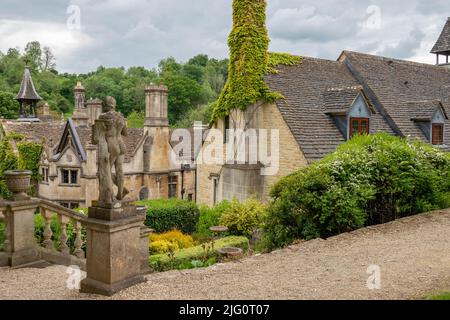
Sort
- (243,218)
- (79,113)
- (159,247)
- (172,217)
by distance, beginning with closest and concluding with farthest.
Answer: (159,247)
(243,218)
(172,217)
(79,113)

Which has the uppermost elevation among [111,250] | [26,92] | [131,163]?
[26,92]

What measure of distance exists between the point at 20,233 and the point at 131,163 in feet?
69.0

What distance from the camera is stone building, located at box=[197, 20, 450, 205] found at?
17.3 metres

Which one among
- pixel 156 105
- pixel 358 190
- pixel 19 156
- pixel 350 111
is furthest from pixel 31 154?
pixel 358 190

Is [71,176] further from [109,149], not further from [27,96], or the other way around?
[109,149]

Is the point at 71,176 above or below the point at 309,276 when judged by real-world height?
above

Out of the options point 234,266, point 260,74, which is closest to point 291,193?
point 234,266

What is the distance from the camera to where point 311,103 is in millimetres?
18672

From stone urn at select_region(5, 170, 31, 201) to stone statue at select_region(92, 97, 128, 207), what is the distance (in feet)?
9.02

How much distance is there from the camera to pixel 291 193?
380 inches

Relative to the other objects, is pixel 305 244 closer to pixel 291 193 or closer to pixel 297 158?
pixel 291 193

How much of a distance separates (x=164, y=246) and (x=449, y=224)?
8.89 m

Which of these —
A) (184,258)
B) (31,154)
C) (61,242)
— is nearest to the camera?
(61,242)

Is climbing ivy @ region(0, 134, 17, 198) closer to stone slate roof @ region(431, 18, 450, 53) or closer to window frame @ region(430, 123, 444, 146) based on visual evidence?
window frame @ region(430, 123, 444, 146)
